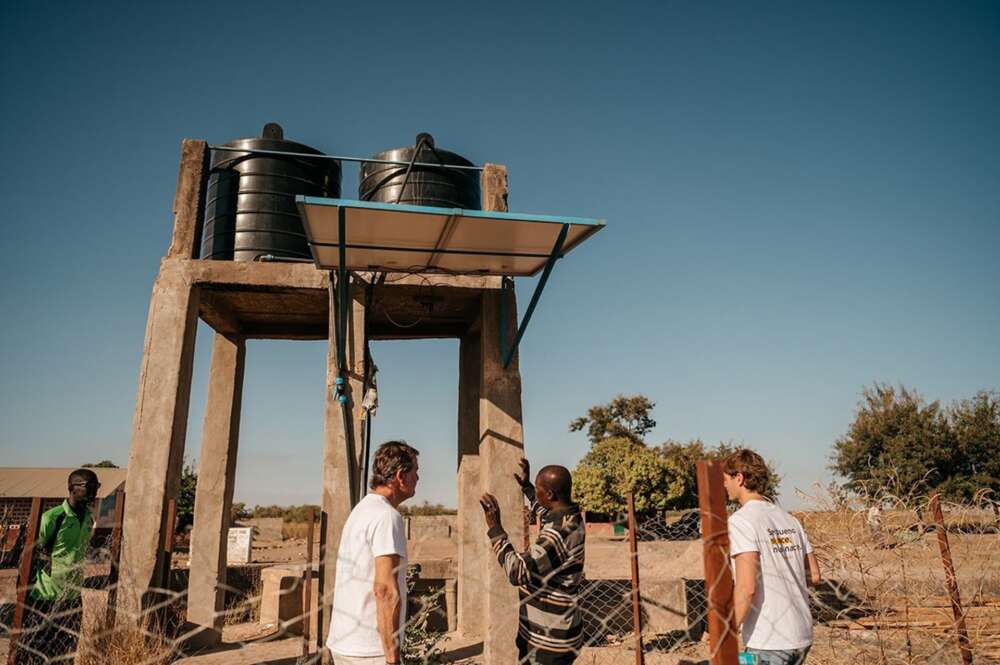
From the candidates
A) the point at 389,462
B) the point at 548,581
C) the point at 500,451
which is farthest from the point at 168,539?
the point at 548,581

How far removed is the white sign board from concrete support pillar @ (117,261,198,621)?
10246 millimetres

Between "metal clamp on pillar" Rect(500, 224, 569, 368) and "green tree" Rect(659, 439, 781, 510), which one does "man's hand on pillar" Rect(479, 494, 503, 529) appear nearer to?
"metal clamp on pillar" Rect(500, 224, 569, 368)

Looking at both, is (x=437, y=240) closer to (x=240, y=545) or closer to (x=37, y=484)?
(x=240, y=545)

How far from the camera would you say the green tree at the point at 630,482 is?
3064 centimetres

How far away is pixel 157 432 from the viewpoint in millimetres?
6441

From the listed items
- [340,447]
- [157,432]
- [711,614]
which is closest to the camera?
[711,614]

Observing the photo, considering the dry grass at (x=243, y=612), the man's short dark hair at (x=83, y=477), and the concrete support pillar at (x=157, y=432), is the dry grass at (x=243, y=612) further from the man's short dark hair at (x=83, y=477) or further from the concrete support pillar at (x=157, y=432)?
the man's short dark hair at (x=83, y=477)

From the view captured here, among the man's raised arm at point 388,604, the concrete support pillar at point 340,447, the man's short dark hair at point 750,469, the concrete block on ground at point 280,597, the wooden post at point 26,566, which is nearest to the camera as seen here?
the man's raised arm at point 388,604

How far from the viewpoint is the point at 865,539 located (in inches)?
211

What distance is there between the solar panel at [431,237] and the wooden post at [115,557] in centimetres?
314

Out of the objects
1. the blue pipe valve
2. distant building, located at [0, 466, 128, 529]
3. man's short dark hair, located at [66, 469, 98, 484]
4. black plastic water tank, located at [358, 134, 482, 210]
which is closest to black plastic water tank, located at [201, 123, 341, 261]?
black plastic water tank, located at [358, 134, 482, 210]

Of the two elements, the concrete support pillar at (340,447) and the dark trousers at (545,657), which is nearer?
the dark trousers at (545,657)

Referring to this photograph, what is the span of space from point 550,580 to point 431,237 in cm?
347

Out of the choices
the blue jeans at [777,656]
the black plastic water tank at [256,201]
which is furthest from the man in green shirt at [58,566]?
the blue jeans at [777,656]
